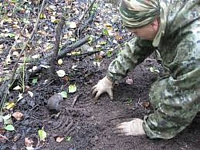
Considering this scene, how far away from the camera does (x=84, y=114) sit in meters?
2.65

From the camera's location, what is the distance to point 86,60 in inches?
133

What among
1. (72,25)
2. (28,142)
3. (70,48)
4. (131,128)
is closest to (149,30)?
(131,128)

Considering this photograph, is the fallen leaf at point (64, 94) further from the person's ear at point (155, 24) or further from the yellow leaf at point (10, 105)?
the person's ear at point (155, 24)

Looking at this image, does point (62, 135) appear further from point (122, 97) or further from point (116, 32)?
point (116, 32)

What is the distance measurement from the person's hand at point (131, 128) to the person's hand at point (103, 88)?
14.2 inches

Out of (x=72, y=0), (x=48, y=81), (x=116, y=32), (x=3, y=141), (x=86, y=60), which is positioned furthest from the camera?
(x=72, y=0)

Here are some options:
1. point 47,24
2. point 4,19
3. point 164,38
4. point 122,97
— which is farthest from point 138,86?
point 4,19

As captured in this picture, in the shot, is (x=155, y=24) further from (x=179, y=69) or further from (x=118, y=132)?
(x=118, y=132)

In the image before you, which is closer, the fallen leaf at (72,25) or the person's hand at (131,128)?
the person's hand at (131,128)

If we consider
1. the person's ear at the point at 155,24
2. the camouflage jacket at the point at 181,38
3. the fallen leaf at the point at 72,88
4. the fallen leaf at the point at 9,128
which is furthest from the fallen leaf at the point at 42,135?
the person's ear at the point at 155,24

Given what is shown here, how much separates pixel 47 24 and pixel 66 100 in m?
1.65

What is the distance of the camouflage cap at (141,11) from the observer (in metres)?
1.98

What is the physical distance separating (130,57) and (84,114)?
0.53 metres

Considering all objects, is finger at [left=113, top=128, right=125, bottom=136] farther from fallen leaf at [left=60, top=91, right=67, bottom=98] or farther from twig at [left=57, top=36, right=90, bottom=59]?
twig at [left=57, top=36, right=90, bottom=59]
